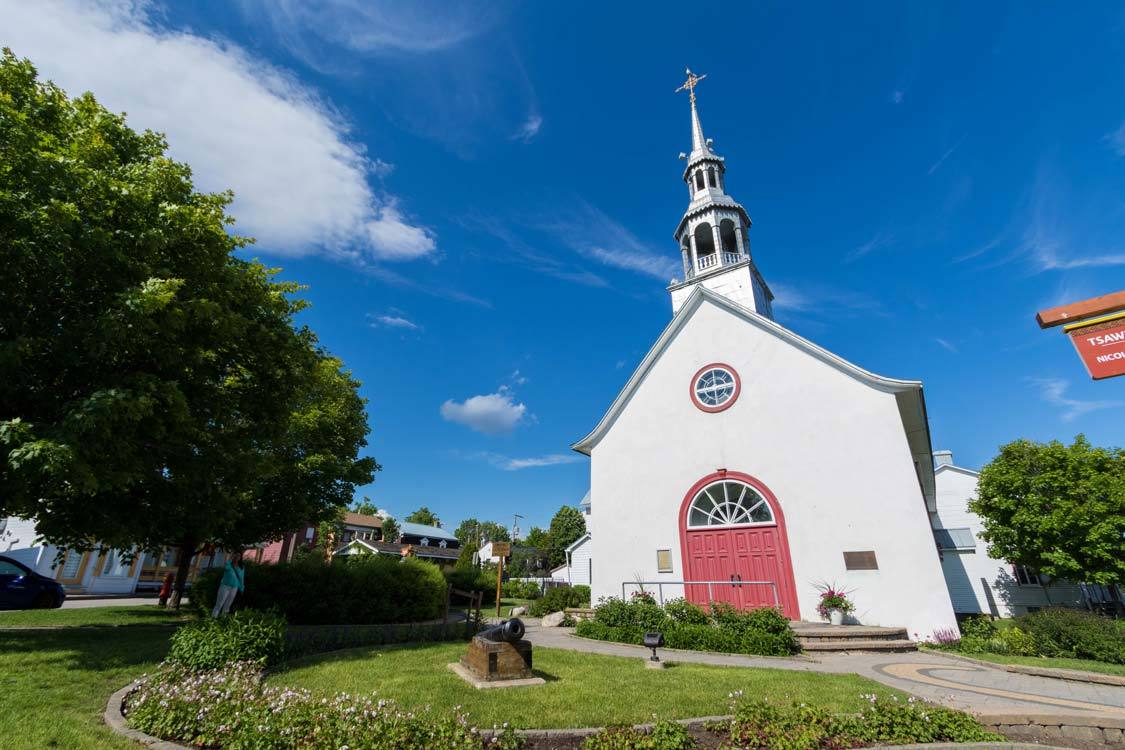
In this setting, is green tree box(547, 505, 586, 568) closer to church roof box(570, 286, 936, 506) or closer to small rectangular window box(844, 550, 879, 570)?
church roof box(570, 286, 936, 506)

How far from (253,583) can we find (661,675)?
12.1 m

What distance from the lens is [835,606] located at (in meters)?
12.6

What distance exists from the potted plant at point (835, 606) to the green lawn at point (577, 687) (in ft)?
16.1

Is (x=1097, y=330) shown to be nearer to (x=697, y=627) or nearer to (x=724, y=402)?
(x=697, y=627)

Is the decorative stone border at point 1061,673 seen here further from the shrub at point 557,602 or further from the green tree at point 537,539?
the green tree at point 537,539

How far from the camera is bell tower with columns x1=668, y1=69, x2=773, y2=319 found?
67.0 feet

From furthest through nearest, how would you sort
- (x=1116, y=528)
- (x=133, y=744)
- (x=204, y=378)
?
(x=1116, y=528) < (x=204, y=378) < (x=133, y=744)

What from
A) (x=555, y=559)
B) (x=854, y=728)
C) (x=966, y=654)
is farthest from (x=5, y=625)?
(x=555, y=559)

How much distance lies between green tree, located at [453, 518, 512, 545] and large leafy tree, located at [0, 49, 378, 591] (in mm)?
89432

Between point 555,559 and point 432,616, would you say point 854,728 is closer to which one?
point 432,616

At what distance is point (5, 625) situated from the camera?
11.4 metres

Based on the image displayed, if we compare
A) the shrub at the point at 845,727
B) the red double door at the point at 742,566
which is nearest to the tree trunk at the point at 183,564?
the red double door at the point at 742,566

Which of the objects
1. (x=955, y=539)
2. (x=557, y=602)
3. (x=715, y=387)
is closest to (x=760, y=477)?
(x=715, y=387)

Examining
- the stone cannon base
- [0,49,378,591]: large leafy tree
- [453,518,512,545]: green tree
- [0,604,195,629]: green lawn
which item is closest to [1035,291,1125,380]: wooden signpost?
the stone cannon base
